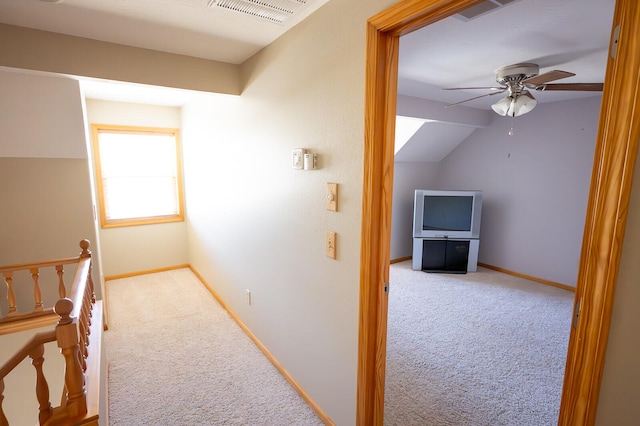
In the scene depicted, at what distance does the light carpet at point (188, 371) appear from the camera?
6.72ft

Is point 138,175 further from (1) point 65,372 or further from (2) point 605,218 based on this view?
(2) point 605,218

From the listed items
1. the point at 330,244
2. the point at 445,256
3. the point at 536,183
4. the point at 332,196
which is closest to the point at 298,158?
the point at 332,196

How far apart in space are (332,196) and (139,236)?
3928mm

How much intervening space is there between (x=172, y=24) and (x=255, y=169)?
3.61 feet

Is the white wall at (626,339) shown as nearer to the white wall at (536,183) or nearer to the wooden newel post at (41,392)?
the wooden newel post at (41,392)

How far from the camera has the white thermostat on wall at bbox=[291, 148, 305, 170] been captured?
1.91 m

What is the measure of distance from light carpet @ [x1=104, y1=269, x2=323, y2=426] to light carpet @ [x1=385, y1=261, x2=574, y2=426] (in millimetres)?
829

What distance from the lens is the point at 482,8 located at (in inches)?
60.1

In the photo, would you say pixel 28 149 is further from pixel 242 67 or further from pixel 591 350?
pixel 591 350

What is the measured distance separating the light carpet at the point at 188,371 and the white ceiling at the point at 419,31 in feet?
8.07

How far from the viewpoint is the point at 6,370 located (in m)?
1.21

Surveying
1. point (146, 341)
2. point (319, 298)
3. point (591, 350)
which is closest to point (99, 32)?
point (319, 298)

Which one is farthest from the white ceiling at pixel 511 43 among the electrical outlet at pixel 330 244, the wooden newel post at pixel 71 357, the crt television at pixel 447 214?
the wooden newel post at pixel 71 357

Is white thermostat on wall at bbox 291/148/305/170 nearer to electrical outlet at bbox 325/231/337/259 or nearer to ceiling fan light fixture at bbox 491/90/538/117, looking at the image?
electrical outlet at bbox 325/231/337/259
